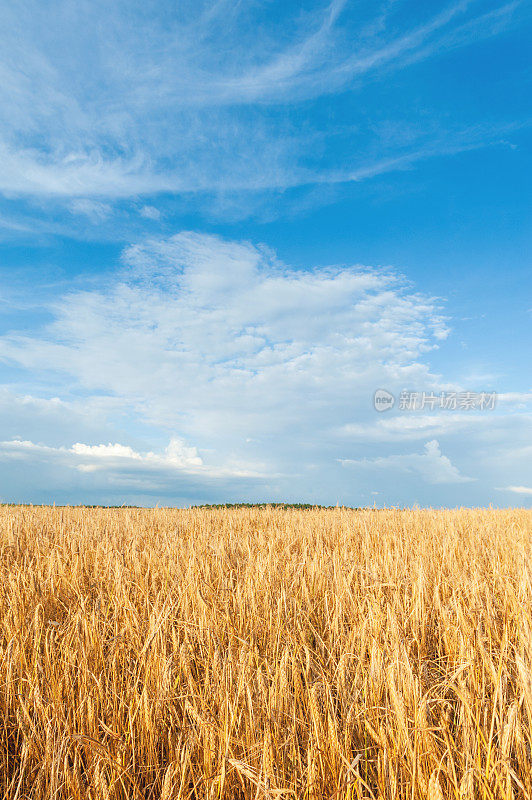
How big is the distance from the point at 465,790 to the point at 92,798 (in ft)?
3.93

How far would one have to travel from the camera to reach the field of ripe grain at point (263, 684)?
67.2 inches

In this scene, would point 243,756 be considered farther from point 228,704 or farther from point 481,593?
point 481,593

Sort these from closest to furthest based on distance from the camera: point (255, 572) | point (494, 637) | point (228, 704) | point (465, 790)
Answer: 1. point (465, 790)
2. point (228, 704)
3. point (494, 637)
4. point (255, 572)

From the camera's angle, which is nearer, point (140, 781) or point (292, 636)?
point (140, 781)

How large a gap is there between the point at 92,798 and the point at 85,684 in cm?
65

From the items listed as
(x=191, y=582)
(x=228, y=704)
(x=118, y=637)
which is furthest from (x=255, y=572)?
(x=228, y=704)

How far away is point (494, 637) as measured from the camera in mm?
2893

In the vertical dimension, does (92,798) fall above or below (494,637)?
below

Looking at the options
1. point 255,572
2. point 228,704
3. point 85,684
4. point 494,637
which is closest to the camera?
point 228,704

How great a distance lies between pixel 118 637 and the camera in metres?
2.70

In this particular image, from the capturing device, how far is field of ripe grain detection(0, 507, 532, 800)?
1706 mm

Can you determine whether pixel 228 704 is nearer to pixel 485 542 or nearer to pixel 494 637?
pixel 494 637

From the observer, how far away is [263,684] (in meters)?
2.15

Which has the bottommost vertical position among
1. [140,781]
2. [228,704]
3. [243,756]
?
[140,781]
